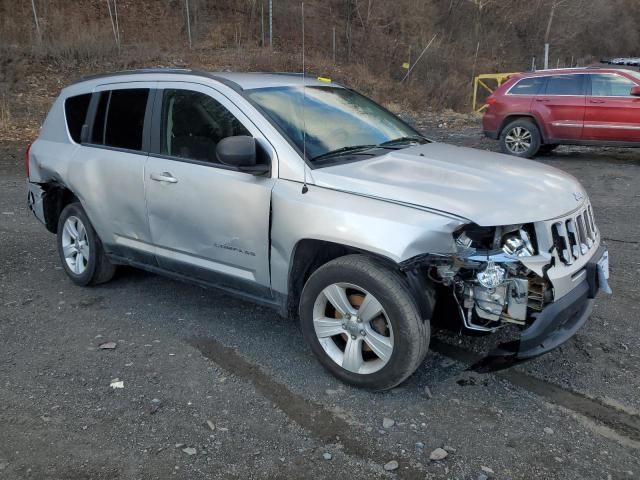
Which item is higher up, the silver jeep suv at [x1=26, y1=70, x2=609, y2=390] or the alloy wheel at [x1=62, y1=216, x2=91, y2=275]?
the silver jeep suv at [x1=26, y1=70, x2=609, y2=390]

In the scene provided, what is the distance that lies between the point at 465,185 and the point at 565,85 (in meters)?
9.05

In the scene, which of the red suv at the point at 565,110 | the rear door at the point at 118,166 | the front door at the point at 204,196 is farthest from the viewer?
the red suv at the point at 565,110

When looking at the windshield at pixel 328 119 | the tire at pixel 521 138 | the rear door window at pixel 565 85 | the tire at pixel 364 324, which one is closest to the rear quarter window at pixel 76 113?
the windshield at pixel 328 119

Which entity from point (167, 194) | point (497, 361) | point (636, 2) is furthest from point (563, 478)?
point (636, 2)

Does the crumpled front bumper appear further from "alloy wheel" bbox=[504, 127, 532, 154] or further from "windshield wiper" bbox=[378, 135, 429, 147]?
"alloy wheel" bbox=[504, 127, 532, 154]

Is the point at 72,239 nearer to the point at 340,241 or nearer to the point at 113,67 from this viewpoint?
the point at 340,241

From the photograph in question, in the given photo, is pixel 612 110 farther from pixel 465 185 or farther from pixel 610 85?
pixel 465 185

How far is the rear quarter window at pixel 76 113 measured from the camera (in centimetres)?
493

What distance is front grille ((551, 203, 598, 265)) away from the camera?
3230mm

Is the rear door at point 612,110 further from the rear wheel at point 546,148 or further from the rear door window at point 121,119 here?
the rear door window at point 121,119

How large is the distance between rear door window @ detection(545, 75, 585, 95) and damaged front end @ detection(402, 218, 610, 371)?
894 cm

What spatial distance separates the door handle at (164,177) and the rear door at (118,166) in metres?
0.16

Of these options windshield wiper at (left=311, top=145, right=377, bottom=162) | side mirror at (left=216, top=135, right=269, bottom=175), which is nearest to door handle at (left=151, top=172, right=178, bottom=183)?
side mirror at (left=216, top=135, right=269, bottom=175)

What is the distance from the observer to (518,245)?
123 inches
